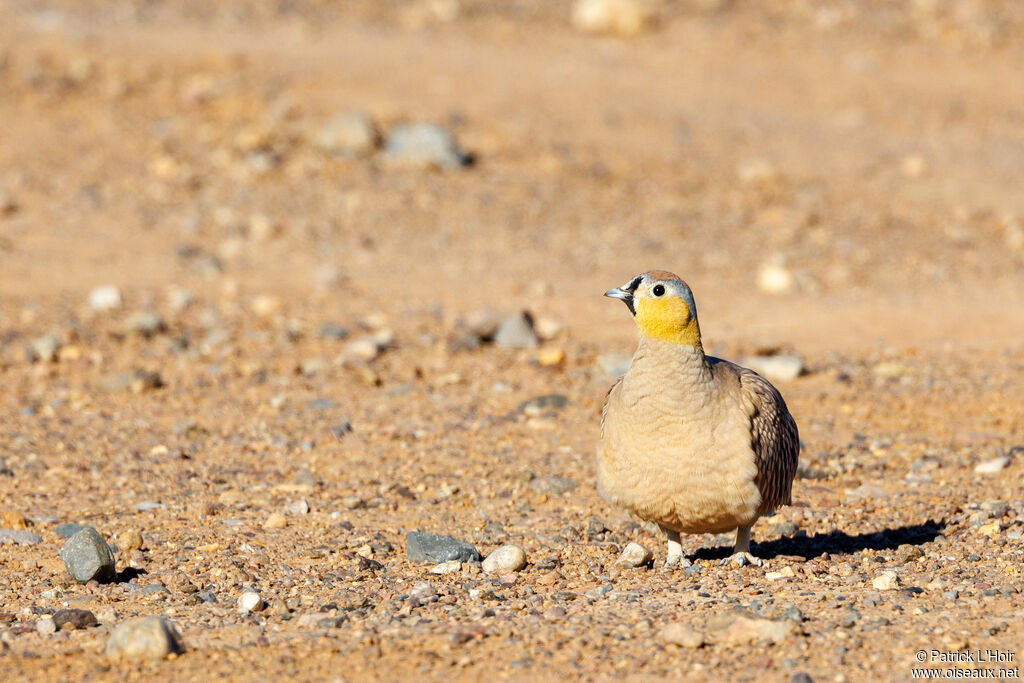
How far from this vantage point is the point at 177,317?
1050 cm

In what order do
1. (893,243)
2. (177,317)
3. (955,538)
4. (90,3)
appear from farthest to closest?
(90,3), (893,243), (177,317), (955,538)

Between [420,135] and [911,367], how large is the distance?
6791 mm

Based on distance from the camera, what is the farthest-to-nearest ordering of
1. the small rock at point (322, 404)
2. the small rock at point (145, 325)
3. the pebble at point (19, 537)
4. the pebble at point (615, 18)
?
1. the pebble at point (615, 18)
2. the small rock at point (145, 325)
3. the small rock at point (322, 404)
4. the pebble at point (19, 537)

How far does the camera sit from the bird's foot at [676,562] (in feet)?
18.8

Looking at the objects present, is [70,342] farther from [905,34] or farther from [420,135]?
[905,34]

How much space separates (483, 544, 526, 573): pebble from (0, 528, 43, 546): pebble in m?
2.17

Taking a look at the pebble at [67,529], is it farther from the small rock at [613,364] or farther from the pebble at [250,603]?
the small rock at [613,364]

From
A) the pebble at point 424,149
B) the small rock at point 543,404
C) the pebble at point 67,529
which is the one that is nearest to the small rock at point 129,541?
the pebble at point 67,529

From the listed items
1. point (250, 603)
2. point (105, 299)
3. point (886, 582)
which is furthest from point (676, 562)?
point (105, 299)

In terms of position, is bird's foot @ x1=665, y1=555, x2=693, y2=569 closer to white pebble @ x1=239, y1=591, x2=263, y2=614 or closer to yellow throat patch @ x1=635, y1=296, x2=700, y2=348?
yellow throat patch @ x1=635, y1=296, x2=700, y2=348

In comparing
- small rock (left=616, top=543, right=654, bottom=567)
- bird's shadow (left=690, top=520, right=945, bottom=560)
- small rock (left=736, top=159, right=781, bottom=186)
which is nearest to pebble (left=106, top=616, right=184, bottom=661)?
small rock (left=616, top=543, right=654, bottom=567)

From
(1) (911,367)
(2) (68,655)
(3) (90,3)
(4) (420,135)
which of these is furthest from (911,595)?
(3) (90,3)

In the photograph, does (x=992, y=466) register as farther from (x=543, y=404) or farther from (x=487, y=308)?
(x=487, y=308)

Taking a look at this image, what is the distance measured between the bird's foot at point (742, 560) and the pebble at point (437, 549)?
44.2 inches
